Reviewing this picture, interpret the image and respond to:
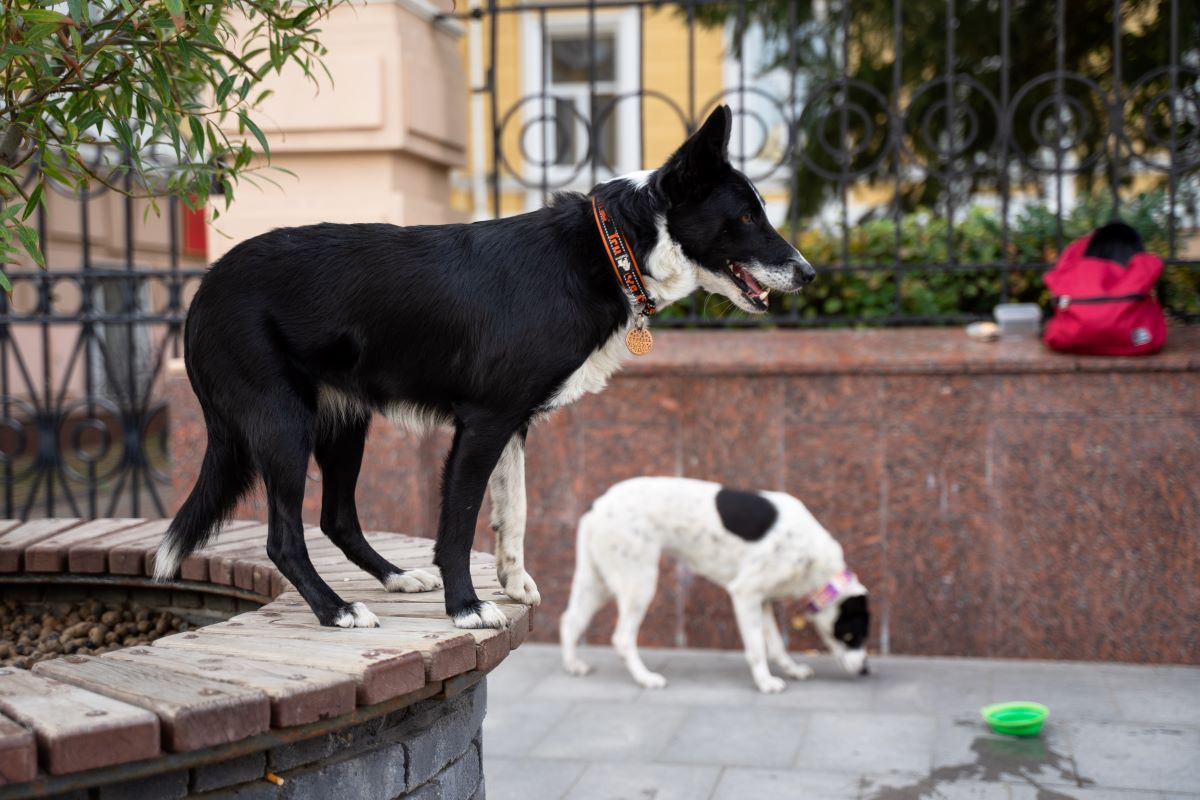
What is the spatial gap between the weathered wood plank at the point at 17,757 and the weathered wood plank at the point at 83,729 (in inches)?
1.0

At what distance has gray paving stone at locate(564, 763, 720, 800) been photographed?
408 cm

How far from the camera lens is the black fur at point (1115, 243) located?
5559 mm

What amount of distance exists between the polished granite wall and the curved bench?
259cm

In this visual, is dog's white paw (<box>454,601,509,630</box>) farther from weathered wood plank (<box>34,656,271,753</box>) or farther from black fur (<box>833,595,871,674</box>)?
black fur (<box>833,595,871,674</box>)

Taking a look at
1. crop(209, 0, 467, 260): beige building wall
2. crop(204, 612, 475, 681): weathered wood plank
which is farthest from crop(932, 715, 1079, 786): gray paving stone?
crop(209, 0, 467, 260): beige building wall

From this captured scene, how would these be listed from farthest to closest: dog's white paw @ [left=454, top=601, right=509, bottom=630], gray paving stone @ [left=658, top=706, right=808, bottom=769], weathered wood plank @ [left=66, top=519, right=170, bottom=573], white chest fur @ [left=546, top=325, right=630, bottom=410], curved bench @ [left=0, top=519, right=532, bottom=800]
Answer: gray paving stone @ [left=658, top=706, right=808, bottom=769] → weathered wood plank @ [left=66, top=519, right=170, bottom=573] → white chest fur @ [left=546, top=325, right=630, bottom=410] → dog's white paw @ [left=454, top=601, right=509, bottom=630] → curved bench @ [left=0, top=519, right=532, bottom=800]

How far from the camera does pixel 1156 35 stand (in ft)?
25.0

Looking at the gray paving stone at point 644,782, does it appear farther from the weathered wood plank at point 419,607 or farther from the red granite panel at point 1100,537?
the red granite panel at point 1100,537

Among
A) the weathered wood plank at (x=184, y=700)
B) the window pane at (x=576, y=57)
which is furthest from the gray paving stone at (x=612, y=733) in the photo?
the window pane at (x=576, y=57)

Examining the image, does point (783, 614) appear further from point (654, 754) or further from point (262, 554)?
point (262, 554)

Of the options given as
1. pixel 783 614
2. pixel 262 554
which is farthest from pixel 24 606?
pixel 783 614

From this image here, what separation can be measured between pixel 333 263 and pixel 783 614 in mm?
3611

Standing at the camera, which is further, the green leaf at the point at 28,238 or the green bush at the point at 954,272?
the green bush at the point at 954,272

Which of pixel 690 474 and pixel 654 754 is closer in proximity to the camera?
pixel 654 754
